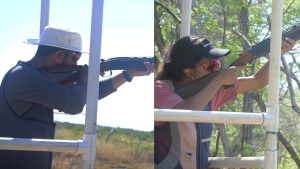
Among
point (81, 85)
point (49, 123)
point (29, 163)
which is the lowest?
point (29, 163)

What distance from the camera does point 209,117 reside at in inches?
65.4

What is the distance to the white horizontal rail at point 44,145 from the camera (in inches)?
55.3

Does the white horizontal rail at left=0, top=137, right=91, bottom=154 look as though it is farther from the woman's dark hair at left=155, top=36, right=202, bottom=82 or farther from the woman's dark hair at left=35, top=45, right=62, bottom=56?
the woman's dark hair at left=155, top=36, right=202, bottom=82

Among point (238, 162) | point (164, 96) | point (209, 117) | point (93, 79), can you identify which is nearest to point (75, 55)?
point (93, 79)

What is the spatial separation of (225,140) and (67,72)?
701 centimetres

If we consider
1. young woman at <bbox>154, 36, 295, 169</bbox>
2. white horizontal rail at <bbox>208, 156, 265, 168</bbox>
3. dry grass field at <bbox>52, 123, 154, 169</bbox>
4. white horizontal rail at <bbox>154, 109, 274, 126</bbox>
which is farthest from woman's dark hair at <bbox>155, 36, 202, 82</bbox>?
dry grass field at <bbox>52, 123, 154, 169</bbox>

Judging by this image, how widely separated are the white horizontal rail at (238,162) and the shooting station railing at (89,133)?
705 mm

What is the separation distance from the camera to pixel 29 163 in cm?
150

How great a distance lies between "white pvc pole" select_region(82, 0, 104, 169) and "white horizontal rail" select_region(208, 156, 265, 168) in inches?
27.6

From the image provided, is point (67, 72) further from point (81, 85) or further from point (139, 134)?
point (139, 134)

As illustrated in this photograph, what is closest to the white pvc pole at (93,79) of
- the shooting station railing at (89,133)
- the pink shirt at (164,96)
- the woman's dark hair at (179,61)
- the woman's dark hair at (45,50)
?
the shooting station railing at (89,133)

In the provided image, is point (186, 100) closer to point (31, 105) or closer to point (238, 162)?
point (238, 162)

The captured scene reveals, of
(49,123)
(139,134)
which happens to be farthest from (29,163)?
(139,134)

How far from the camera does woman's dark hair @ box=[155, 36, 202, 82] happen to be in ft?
7.14
